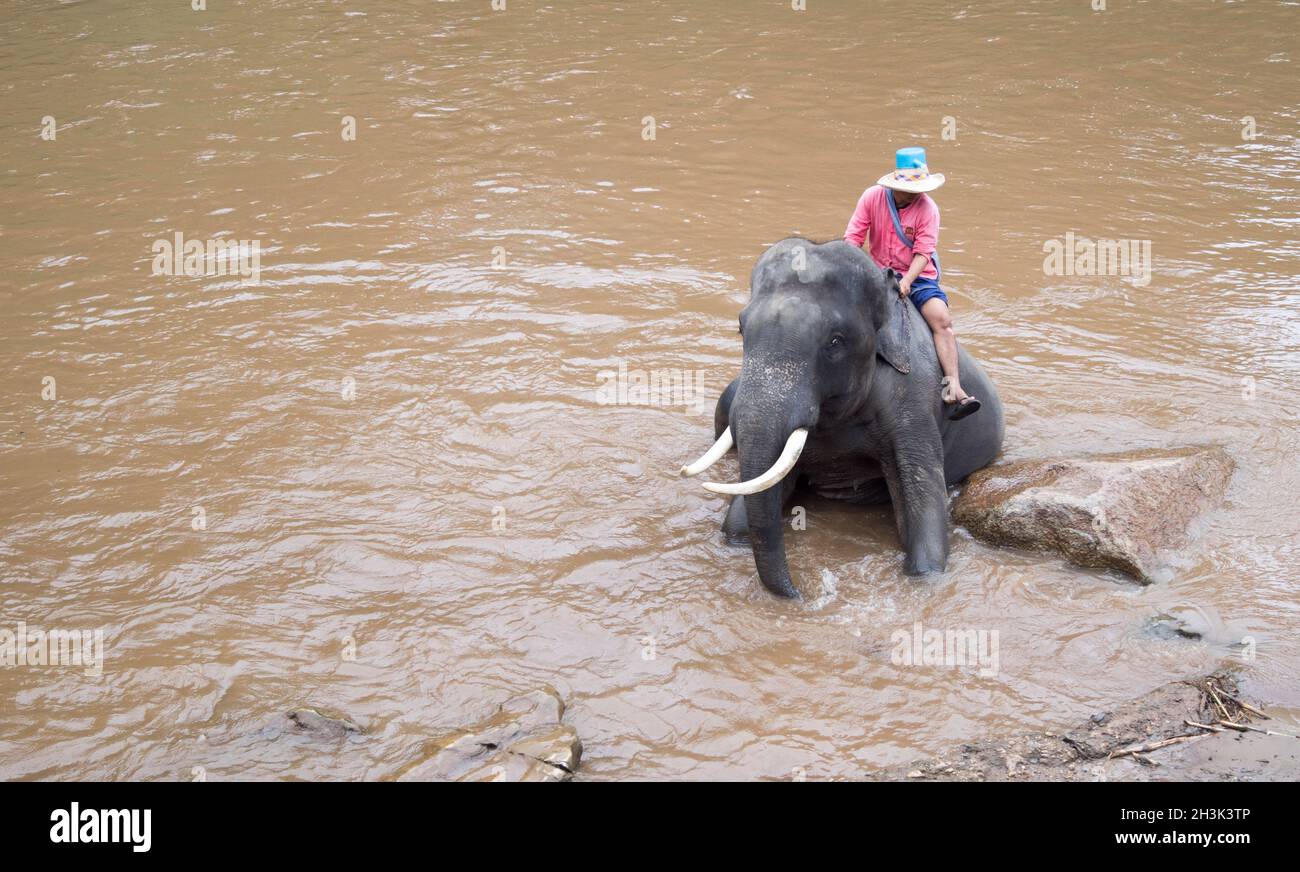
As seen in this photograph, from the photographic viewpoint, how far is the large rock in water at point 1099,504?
6141 millimetres

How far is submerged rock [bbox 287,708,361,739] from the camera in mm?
5016

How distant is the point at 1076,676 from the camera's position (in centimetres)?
541

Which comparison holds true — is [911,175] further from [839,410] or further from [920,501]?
[920,501]

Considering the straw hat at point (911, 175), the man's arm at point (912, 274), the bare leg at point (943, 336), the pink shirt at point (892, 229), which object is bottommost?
the bare leg at point (943, 336)

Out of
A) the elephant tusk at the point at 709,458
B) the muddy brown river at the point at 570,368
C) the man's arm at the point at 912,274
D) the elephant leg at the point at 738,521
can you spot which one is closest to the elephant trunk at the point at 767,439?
the elephant tusk at the point at 709,458

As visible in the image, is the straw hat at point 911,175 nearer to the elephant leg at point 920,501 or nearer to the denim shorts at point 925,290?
the denim shorts at point 925,290

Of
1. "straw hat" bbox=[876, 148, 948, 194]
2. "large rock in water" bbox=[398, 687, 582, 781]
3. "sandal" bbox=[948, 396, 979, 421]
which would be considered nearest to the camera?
"large rock in water" bbox=[398, 687, 582, 781]

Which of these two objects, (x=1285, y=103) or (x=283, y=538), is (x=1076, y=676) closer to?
(x=283, y=538)

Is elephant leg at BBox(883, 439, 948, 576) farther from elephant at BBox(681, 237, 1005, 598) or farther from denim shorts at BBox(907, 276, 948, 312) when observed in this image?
denim shorts at BBox(907, 276, 948, 312)

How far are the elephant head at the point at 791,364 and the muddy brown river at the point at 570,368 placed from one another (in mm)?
678

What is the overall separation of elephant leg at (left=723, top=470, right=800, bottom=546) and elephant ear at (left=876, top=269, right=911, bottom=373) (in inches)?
33.3

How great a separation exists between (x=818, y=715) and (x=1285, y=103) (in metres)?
11.4

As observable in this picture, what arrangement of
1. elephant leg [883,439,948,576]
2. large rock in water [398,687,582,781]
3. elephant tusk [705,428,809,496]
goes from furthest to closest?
1. elephant leg [883,439,948,576]
2. elephant tusk [705,428,809,496]
3. large rock in water [398,687,582,781]

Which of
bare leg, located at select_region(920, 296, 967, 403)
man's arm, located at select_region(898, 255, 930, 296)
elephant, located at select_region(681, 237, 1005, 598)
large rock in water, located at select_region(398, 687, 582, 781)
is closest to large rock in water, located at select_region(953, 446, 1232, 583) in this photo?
elephant, located at select_region(681, 237, 1005, 598)
